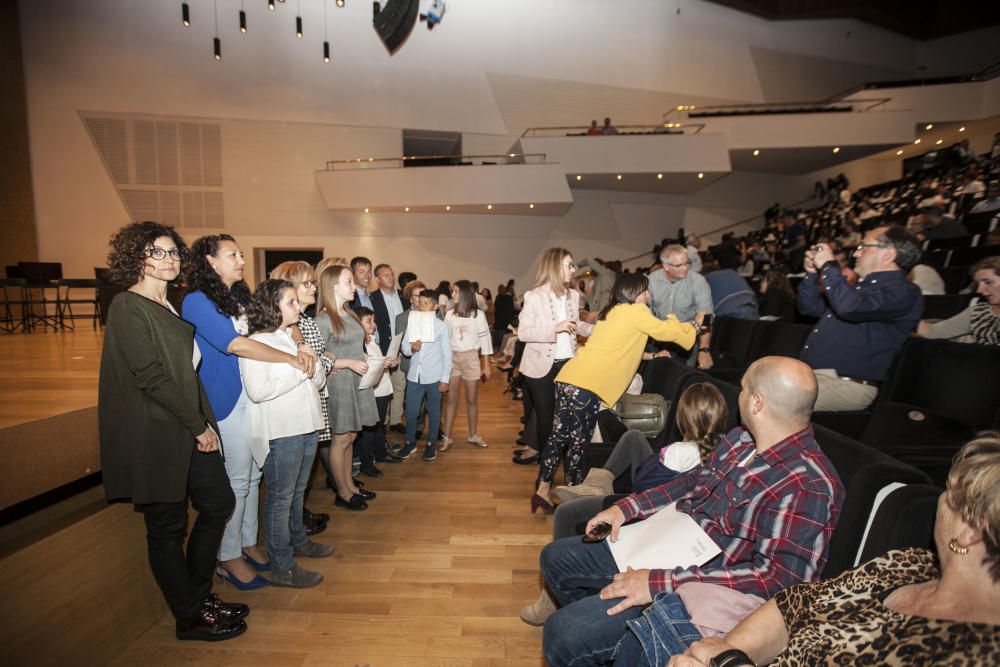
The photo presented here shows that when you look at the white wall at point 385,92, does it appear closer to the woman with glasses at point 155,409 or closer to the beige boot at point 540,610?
the woman with glasses at point 155,409

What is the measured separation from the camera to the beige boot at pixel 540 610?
2.18 metres

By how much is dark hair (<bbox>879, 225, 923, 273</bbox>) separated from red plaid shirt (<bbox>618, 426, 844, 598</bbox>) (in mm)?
1528

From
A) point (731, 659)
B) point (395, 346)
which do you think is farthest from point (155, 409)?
point (395, 346)

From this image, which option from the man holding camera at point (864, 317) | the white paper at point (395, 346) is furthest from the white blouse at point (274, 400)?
the man holding camera at point (864, 317)

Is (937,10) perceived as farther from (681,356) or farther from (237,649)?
(237,649)

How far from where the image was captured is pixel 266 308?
7.79ft

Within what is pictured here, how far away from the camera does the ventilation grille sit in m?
12.1

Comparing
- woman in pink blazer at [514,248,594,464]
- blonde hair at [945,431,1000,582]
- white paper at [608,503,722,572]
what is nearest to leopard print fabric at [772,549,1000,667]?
blonde hair at [945,431,1000,582]

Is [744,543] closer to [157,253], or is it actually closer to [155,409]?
[155,409]

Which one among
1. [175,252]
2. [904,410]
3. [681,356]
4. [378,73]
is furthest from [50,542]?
[378,73]

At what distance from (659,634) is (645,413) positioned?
1.67m

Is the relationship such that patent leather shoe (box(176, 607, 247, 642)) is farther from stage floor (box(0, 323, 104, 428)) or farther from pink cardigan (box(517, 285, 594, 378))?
pink cardigan (box(517, 285, 594, 378))

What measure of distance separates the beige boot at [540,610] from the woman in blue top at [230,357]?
1.33 metres

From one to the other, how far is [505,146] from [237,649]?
45.9 feet
